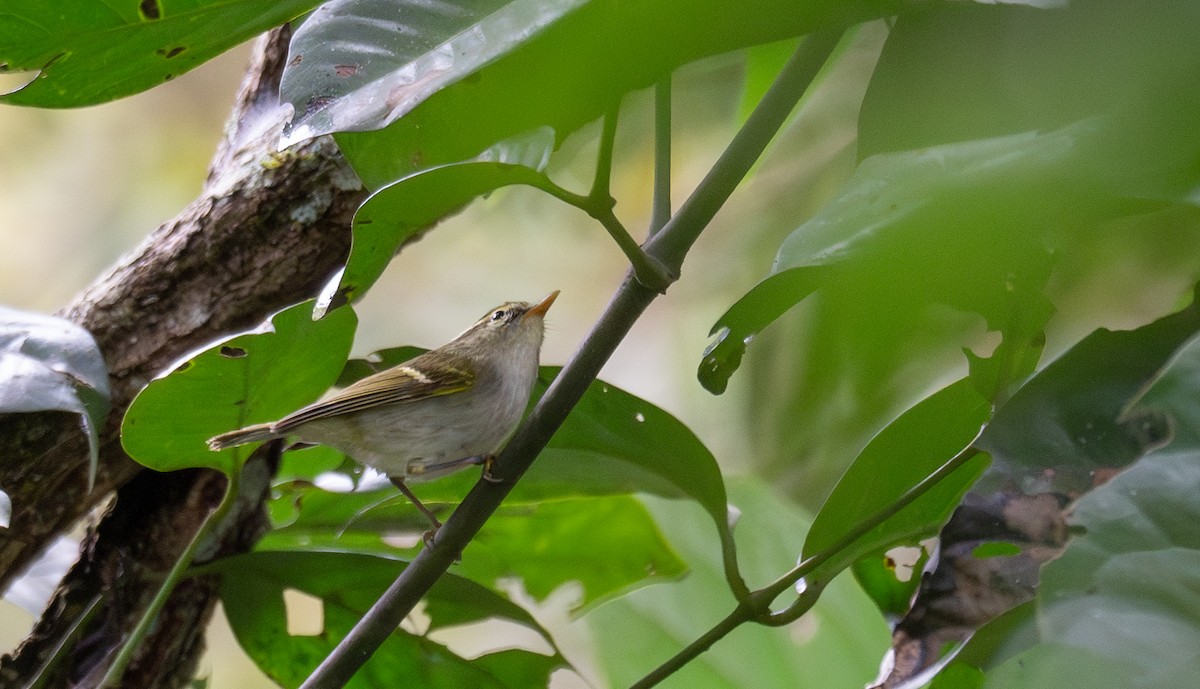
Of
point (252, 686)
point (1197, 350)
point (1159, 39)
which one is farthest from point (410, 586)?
point (252, 686)

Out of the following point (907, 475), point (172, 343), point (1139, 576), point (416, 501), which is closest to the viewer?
point (1139, 576)

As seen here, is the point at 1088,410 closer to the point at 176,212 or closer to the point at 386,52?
the point at 386,52

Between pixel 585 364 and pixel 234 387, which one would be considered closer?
pixel 585 364

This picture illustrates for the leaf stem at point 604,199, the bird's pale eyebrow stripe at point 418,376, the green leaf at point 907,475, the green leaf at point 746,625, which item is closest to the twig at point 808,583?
the green leaf at point 907,475

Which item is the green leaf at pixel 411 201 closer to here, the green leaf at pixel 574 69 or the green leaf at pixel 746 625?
the green leaf at pixel 574 69

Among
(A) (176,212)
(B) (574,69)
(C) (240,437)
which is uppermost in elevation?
(A) (176,212)

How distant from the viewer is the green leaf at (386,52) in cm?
76

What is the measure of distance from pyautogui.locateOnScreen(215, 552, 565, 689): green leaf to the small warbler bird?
0.46ft

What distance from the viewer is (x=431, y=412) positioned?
1.83 metres

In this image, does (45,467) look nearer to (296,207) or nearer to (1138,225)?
(296,207)

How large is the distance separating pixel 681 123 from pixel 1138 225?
87 centimetres

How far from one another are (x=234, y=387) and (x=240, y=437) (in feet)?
0.36

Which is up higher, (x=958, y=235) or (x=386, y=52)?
(x=386, y=52)

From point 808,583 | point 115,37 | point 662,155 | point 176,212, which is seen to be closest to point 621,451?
point 808,583
